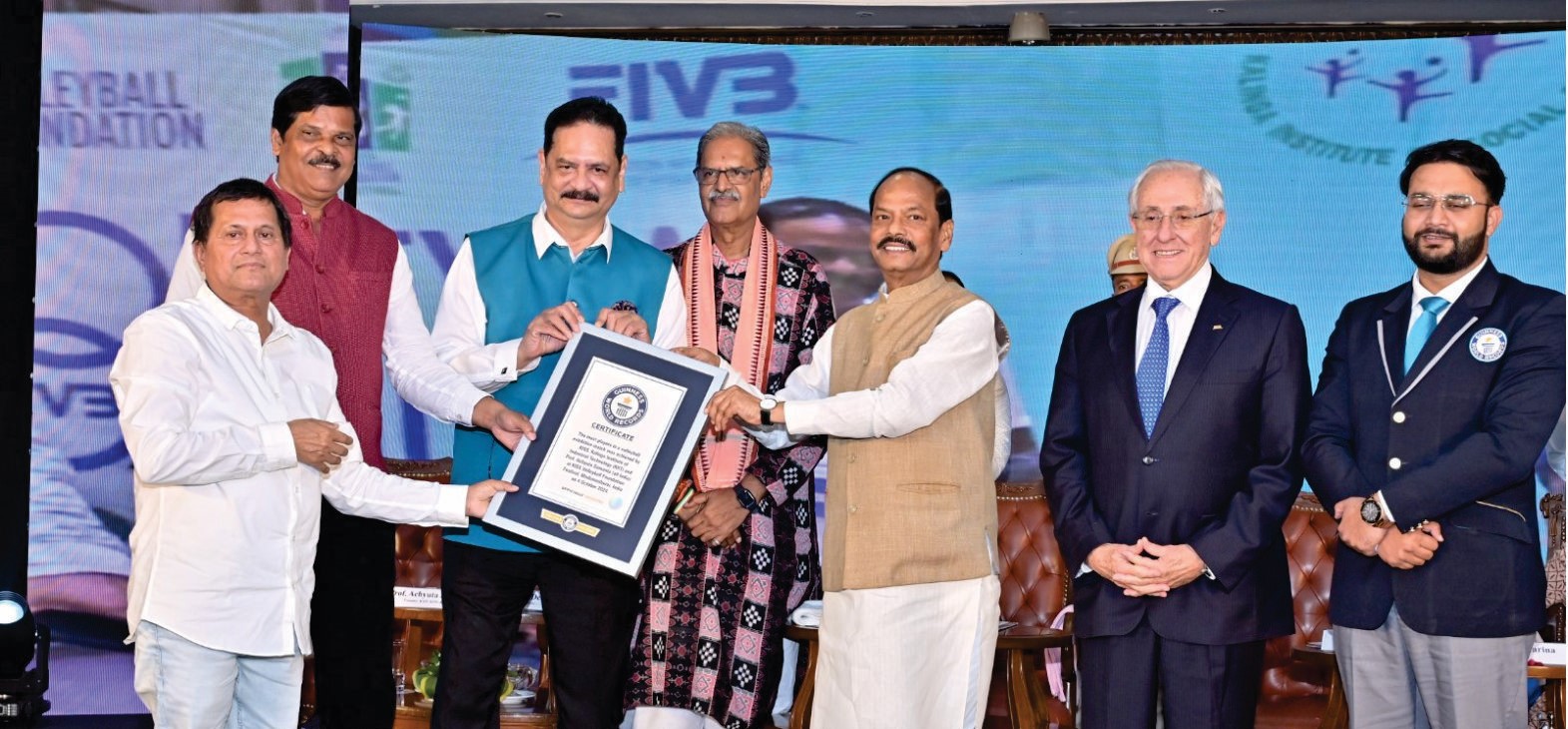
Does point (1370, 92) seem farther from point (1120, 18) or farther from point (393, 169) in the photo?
point (393, 169)

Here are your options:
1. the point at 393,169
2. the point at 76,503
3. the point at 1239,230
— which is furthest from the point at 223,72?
the point at 1239,230

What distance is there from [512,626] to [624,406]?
61 centimetres

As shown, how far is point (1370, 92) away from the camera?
610cm

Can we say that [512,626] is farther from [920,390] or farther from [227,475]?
[920,390]

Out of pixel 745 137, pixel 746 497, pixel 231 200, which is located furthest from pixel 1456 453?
pixel 231 200

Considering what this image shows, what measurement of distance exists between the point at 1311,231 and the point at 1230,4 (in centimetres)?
92

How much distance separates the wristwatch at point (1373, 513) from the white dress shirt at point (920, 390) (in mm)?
910

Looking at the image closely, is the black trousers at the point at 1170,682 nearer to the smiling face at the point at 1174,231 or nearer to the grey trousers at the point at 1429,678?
the grey trousers at the point at 1429,678

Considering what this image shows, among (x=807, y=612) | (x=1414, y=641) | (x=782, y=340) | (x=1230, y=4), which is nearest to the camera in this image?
(x=1414, y=641)

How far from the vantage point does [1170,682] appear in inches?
139

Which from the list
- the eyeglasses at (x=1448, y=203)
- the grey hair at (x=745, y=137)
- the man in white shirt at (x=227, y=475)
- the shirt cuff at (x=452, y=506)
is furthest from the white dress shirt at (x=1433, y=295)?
the man in white shirt at (x=227, y=475)

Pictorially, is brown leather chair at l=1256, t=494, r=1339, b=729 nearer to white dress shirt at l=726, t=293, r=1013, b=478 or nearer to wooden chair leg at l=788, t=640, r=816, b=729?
wooden chair leg at l=788, t=640, r=816, b=729

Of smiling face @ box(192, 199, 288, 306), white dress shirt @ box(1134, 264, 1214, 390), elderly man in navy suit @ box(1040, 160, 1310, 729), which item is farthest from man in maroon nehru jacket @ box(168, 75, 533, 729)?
white dress shirt @ box(1134, 264, 1214, 390)

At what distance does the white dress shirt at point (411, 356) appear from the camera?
3.66 meters
